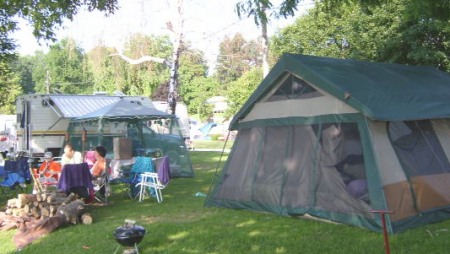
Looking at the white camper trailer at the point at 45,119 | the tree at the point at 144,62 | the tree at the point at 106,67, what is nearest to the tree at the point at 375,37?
the tree at the point at 144,62

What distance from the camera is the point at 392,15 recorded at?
14.0 m

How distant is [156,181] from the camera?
935cm

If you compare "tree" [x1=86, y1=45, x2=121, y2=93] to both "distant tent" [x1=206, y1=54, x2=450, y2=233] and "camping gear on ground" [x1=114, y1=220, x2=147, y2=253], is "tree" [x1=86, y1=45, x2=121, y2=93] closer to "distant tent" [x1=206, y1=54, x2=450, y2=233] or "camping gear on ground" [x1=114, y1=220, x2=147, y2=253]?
"distant tent" [x1=206, y1=54, x2=450, y2=233]

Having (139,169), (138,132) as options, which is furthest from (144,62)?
(139,169)

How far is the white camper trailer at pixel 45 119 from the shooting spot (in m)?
15.6

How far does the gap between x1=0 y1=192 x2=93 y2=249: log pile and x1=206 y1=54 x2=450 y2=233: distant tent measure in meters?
2.23

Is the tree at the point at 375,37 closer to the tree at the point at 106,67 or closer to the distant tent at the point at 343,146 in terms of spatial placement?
the distant tent at the point at 343,146

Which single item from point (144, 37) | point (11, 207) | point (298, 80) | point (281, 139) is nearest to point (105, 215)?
point (11, 207)

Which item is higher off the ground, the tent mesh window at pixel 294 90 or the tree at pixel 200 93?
the tree at pixel 200 93

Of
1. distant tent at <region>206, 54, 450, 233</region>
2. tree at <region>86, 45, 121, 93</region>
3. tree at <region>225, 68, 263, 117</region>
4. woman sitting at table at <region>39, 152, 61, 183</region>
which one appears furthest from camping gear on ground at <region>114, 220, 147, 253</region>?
tree at <region>225, 68, 263, 117</region>

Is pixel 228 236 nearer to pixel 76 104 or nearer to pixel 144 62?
pixel 76 104

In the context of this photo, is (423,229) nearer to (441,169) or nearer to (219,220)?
(441,169)

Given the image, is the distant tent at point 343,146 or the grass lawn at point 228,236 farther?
the distant tent at point 343,146

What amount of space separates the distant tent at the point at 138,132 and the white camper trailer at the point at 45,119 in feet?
7.18
